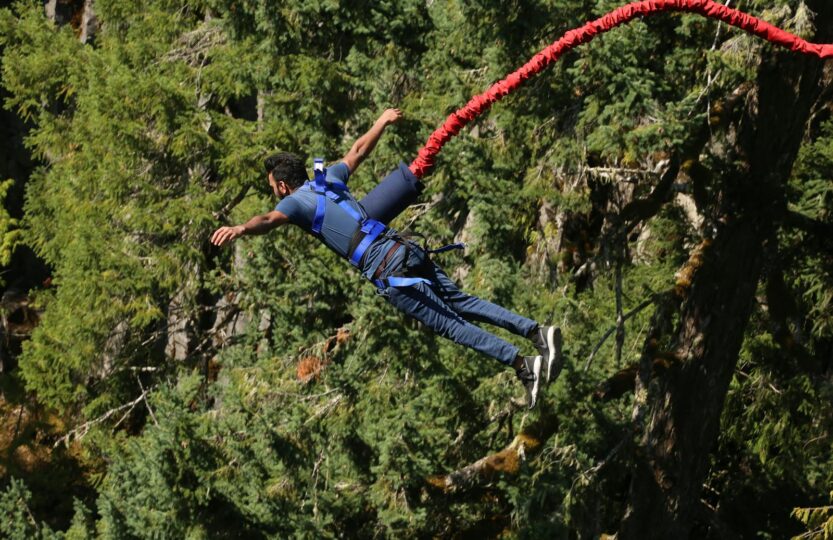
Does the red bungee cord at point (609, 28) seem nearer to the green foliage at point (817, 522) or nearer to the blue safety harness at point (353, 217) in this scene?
the blue safety harness at point (353, 217)

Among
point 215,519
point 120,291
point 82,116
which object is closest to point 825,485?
point 215,519

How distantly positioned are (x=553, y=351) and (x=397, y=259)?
1003 mm

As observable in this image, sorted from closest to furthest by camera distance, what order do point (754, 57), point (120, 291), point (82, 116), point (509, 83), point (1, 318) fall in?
point (509, 83)
point (754, 57)
point (120, 291)
point (82, 116)
point (1, 318)

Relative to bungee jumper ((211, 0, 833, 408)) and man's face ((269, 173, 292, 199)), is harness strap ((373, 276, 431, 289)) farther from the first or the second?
man's face ((269, 173, 292, 199))

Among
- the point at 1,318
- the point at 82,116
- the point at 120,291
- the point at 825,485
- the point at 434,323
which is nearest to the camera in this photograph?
the point at 434,323

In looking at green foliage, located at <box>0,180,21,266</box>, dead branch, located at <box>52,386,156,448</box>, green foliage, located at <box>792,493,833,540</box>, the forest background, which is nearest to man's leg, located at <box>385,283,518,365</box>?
the forest background

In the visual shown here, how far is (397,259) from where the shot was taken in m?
6.38

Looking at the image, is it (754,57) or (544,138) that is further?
(544,138)

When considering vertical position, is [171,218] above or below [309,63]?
below

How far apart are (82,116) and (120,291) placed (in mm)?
2596

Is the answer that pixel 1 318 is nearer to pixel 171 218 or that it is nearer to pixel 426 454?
pixel 171 218

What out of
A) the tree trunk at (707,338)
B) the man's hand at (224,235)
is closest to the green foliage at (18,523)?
the tree trunk at (707,338)

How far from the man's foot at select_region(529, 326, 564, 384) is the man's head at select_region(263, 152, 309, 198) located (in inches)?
62.6

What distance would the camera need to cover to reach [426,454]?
9.95m
